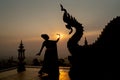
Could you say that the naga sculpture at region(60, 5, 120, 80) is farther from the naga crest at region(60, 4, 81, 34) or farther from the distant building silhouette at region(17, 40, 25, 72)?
the distant building silhouette at region(17, 40, 25, 72)

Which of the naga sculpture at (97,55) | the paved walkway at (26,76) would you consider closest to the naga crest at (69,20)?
the naga sculpture at (97,55)

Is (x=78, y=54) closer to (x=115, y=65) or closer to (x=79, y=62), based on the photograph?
(x=79, y=62)

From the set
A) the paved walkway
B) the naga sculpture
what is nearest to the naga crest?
the naga sculpture

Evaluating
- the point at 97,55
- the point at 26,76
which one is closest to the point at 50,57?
the point at 26,76

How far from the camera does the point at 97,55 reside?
11.1m

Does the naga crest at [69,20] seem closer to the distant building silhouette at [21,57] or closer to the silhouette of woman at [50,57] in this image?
the silhouette of woman at [50,57]

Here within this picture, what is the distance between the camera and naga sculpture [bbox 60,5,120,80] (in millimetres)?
10828

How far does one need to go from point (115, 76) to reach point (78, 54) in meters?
2.34

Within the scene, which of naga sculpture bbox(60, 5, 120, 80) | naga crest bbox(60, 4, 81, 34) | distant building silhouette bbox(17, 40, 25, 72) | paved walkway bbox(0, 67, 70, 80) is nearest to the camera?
naga sculpture bbox(60, 5, 120, 80)

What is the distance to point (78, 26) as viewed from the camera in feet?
43.5

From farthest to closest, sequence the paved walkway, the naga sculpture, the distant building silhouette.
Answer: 1. the distant building silhouette
2. the paved walkway
3. the naga sculpture

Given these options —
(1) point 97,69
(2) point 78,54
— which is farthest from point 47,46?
(1) point 97,69

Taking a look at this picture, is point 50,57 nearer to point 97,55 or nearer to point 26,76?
point 26,76

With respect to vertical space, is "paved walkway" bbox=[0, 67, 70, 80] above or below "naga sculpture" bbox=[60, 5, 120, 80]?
below
